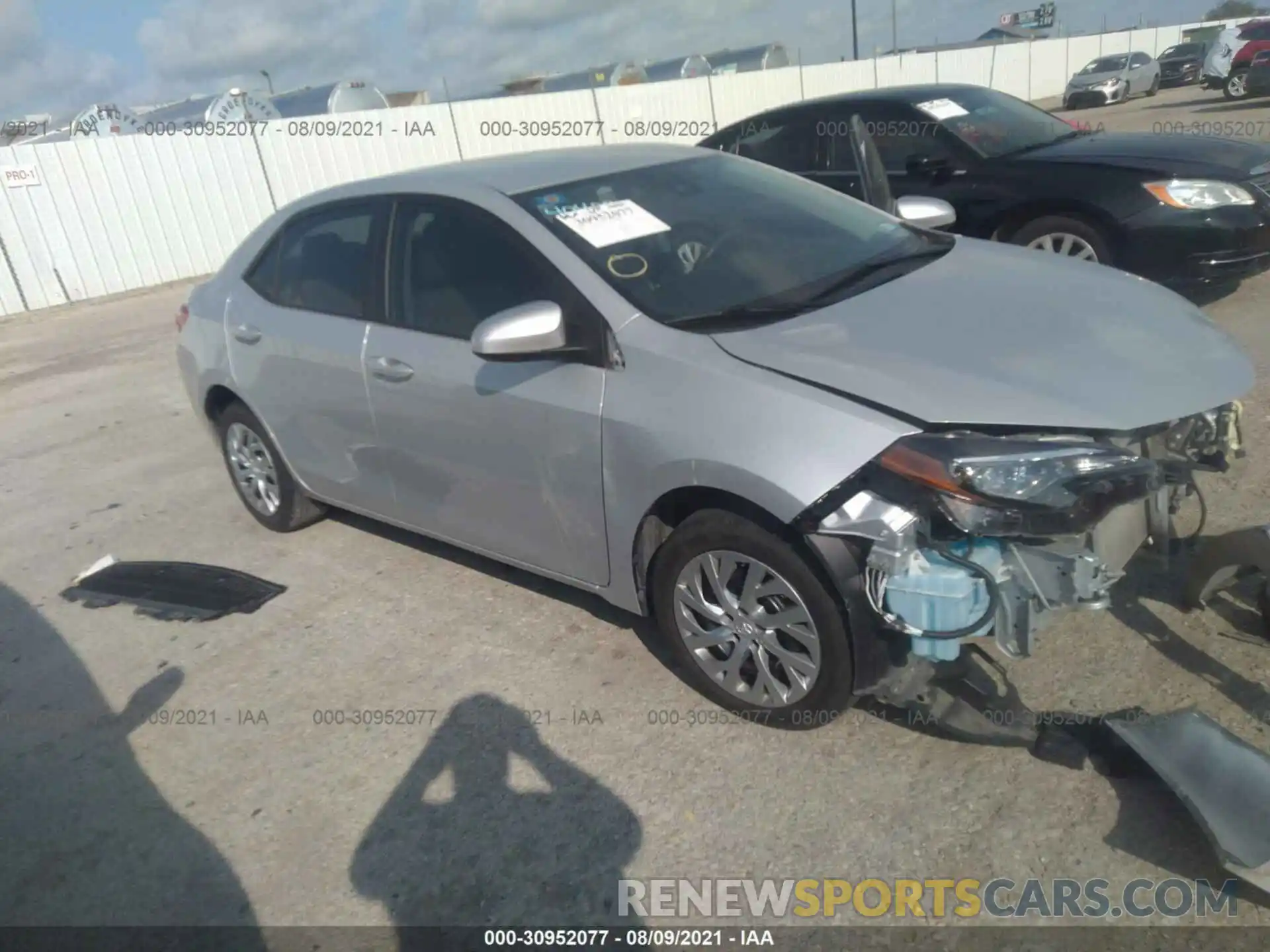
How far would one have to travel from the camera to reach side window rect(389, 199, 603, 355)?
3209 millimetres

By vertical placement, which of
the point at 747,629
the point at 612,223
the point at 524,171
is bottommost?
the point at 747,629

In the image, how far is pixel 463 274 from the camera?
11.6ft

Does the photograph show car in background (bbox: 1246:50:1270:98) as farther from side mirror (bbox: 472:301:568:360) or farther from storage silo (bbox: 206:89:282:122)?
side mirror (bbox: 472:301:568:360)

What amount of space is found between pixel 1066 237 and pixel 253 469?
5.00m

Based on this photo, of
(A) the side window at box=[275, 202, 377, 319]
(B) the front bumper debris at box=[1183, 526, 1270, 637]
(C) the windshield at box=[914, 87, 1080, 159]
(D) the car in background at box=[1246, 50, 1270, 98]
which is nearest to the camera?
(B) the front bumper debris at box=[1183, 526, 1270, 637]

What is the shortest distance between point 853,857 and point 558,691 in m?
1.22

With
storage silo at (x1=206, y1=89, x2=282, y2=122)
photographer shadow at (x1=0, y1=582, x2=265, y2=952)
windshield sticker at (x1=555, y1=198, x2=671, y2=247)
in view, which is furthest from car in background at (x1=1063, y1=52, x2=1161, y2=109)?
photographer shadow at (x1=0, y1=582, x2=265, y2=952)

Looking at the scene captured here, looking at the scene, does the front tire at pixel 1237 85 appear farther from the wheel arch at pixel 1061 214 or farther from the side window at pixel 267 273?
the side window at pixel 267 273

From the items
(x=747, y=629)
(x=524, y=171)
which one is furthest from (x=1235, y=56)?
(x=747, y=629)

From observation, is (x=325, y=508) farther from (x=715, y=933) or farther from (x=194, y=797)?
(x=715, y=933)

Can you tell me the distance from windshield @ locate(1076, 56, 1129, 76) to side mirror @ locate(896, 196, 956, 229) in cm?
3161

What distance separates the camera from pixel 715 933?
7.92 feet

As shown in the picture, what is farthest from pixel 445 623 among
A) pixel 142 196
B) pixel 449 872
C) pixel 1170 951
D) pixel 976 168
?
pixel 142 196

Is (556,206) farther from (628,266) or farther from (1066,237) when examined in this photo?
(1066,237)
